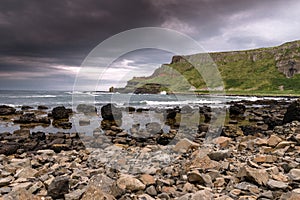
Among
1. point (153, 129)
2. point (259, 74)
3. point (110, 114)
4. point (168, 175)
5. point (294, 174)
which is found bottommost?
point (153, 129)

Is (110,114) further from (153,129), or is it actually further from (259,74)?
(259,74)

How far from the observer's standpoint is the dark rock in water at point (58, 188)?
5.26 metres

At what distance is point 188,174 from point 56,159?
544cm

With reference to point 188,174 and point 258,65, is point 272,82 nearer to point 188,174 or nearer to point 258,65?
point 258,65

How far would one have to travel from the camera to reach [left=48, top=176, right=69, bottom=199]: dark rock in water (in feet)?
Answer: 17.3

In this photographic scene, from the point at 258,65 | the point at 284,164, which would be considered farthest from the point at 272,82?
the point at 284,164

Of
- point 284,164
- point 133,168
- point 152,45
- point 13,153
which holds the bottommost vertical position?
point 13,153

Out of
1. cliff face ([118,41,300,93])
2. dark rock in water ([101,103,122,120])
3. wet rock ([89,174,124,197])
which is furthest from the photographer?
cliff face ([118,41,300,93])

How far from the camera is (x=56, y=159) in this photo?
9.02 m

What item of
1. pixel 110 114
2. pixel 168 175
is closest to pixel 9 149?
pixel 168 175

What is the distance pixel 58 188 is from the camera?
17.4ft

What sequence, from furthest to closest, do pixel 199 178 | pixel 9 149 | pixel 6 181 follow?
pixel 9 149 < pixel 6 181 < pixel 199 178

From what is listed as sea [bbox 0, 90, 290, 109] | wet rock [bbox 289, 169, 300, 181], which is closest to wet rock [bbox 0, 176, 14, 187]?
wet rock [bbox 289, 169, 300, 181]

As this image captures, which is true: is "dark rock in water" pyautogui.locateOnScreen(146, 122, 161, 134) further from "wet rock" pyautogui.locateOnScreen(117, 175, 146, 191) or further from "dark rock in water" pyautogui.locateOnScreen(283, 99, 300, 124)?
"wet rock" pyautogui.locateOnScreen(117, 175, 146, 191)
